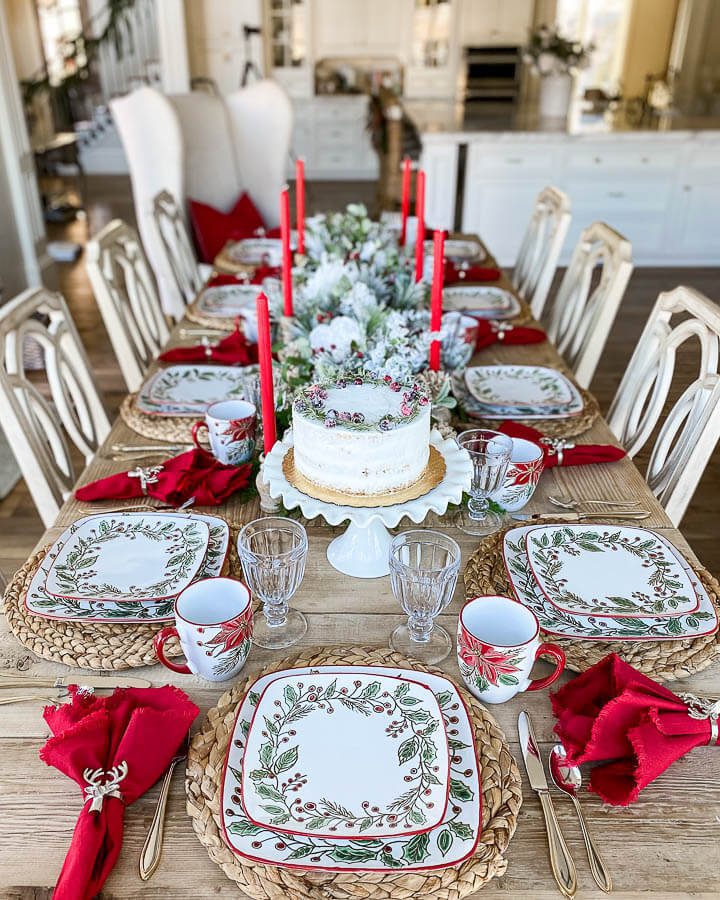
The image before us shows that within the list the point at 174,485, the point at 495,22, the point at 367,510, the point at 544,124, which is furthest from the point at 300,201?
the point at 495,22

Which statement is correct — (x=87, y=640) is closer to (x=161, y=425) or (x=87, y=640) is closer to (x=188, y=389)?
(x=161, y=425)

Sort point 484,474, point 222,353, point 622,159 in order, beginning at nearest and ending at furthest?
1. point 484,474
2. point 222,353
3. point 622,159

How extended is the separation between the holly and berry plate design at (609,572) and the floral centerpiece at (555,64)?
432 cm

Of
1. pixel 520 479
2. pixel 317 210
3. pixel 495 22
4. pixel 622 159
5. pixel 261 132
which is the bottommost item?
pixel 317 210

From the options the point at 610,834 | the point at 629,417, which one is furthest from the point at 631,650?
the point at 629,417

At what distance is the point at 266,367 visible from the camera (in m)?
1.03

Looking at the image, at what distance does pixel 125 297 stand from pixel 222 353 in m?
0.39

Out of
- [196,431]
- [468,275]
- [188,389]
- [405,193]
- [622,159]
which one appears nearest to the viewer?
[196,431]

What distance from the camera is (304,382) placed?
4.21ft

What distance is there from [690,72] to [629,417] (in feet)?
22.1

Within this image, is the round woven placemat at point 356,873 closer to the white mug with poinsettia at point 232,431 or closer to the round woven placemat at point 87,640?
the round woven placemat at point 87,640

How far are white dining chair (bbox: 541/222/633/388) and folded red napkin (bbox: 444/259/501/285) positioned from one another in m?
0.21

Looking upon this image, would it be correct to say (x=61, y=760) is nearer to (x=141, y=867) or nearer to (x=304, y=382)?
(x=141, y=867)

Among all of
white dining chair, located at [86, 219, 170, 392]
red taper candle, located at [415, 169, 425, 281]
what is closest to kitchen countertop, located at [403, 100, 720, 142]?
white dining chair, located at [86, 219, 170, 392]
